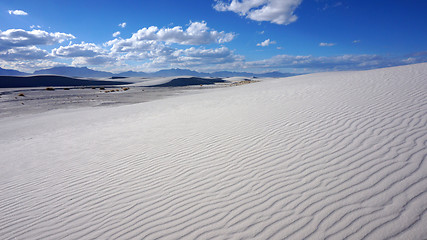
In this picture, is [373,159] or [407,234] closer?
[407,234]

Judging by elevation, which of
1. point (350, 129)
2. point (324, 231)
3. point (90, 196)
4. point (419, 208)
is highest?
point (350, 129)

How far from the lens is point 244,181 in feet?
11.5

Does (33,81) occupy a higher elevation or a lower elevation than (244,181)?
higher

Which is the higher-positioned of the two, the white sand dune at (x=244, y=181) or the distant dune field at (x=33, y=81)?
the distant dune field at (x=33, y=81)

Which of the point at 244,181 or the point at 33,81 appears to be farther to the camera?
the point at 33,81

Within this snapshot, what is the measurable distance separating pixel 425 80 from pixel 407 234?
896 centimetres

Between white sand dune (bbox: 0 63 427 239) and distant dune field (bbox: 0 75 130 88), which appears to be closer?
white sand dune (bbox: 0 63 427 239)

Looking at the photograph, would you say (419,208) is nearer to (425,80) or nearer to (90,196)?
(90,196)

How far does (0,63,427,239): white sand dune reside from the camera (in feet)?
8.29

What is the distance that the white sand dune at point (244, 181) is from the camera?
2.53 m

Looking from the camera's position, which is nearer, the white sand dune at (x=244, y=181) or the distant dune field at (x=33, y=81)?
the white sand dune at (x=244, y=181)

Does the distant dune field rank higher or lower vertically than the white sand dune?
higher

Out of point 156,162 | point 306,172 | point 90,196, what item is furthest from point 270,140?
point 90,196

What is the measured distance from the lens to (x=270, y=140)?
4.98 meters
